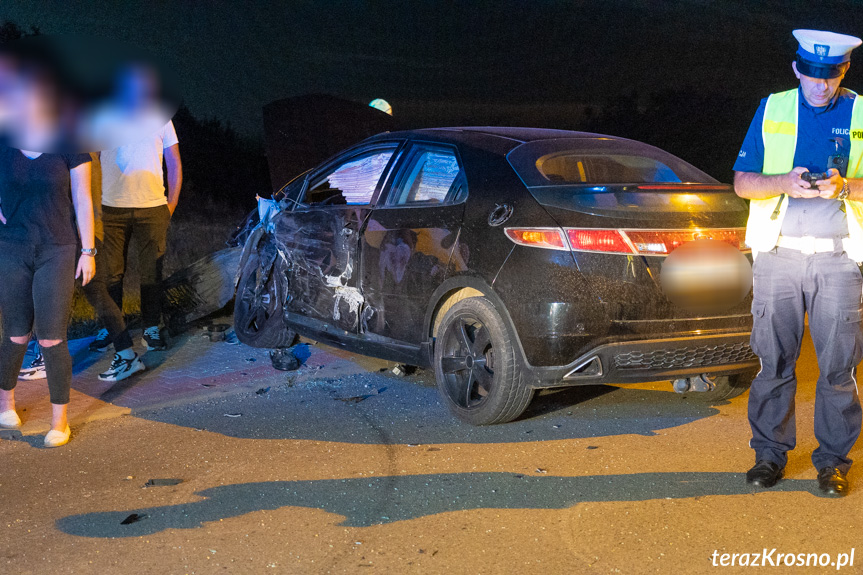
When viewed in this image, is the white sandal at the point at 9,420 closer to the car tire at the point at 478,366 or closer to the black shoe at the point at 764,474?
the car tire at the point at 478,366

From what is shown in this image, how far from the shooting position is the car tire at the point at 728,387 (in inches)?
220

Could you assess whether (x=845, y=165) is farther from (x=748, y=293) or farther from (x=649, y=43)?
(x=649, y=43)

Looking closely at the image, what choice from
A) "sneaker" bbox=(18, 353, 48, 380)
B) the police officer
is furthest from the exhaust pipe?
"sneaker" bbox=(18, 353, 48, 380)

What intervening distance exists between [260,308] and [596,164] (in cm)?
318

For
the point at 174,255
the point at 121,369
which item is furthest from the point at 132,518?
the point at 174,255

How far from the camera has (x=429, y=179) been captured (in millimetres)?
5582

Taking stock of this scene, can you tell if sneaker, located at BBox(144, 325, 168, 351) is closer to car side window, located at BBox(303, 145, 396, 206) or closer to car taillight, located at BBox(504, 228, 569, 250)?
car side window, located at BBox(303, 145, 396, 206)

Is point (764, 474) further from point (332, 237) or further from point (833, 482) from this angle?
point (332, 237)

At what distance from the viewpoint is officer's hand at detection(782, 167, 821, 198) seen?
3775mm

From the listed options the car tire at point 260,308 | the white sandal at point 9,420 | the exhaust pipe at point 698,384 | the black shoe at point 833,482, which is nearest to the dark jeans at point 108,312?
the car tire at point 260,308

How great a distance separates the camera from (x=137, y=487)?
426cm

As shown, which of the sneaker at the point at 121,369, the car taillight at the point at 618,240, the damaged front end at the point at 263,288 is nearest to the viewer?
the car taillight at the point at 618,240

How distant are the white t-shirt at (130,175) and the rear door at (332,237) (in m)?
1.15

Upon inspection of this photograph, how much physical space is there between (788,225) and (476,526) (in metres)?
1.93
